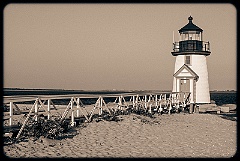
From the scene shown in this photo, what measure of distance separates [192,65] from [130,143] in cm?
1992

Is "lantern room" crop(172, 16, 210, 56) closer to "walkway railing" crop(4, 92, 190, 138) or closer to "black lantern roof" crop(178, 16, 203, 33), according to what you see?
"black lantern roof" crop(178, 16, 203, 33)

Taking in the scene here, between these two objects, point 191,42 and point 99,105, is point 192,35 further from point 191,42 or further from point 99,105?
point 99,105

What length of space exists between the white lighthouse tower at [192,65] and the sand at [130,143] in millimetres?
14585

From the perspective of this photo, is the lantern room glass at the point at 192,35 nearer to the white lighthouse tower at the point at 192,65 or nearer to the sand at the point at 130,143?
the white lighthouse tower at the point at 192,65

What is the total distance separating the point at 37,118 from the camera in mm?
11859

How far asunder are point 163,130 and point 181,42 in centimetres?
1759

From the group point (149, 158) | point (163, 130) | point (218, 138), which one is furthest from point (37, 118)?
point (218, 138)

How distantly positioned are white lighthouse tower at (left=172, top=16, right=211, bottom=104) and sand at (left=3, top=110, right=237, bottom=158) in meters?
14.6

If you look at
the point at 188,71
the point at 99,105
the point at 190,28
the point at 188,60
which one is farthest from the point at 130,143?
the point at 190,28

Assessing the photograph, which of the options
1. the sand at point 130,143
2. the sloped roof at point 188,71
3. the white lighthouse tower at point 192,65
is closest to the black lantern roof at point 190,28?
the white lighthouse tower at point 192,65

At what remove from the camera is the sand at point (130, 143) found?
Result: 32.2 feet

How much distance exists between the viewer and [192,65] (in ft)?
98.5

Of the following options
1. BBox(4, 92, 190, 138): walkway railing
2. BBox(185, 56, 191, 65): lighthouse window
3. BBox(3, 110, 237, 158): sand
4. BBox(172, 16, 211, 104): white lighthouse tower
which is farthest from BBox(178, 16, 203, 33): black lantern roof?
BBox(3, 110, 237, 158): sand

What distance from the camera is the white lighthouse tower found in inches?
1173
